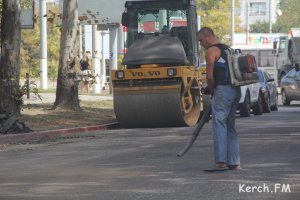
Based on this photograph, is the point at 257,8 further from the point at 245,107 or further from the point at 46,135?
the point at 46,135

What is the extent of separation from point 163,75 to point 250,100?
19.7 ft

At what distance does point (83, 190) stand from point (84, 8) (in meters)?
30.4

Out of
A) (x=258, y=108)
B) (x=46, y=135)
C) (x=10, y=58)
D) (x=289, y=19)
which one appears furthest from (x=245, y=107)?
(x=289, y=19)

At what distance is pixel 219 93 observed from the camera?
10922 millimetres

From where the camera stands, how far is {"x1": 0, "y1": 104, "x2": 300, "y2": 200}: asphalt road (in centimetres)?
937

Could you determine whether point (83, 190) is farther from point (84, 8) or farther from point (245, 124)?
point (84, 8)

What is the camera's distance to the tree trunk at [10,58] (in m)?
18.8

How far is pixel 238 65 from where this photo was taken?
1102 cm

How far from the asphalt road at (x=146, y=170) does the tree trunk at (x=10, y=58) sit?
232 centimetres

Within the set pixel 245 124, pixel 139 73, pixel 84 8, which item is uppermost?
pixel 84 8

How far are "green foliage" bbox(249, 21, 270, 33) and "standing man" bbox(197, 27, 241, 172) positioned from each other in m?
104

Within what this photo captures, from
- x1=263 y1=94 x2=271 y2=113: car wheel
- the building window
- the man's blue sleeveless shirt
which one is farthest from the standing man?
the building window

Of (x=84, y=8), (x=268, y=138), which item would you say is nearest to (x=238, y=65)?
(x=268, y=138)

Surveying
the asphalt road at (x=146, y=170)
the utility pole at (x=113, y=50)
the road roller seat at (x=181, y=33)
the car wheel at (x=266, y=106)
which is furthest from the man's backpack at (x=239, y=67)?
Result: the utility pole at (x=113, y=50)
